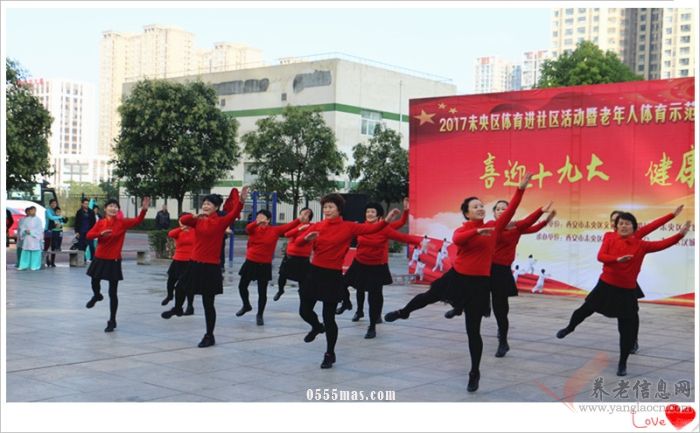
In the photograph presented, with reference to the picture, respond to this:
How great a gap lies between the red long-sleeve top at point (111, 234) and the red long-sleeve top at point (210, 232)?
3.64ft

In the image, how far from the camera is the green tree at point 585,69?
36781 mm

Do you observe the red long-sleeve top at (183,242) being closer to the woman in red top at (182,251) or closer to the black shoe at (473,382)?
the woman in red top at (182,251)

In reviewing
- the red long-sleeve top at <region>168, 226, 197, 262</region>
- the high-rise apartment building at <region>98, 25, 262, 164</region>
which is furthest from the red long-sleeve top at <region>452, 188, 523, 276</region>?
the high-rise apartment building at <region>98, 25, 262, 164</region>

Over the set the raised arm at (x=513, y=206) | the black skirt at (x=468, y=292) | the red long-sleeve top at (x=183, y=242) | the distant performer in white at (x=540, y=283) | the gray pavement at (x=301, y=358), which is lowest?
the gray pavement at (x=301, y=358)

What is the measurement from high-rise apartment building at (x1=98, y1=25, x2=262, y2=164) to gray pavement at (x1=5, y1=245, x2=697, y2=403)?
72.6 metres

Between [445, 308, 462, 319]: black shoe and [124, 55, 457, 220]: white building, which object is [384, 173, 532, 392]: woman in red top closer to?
[445, 308, 462, 319]: black shoe

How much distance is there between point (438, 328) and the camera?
31.8 feet

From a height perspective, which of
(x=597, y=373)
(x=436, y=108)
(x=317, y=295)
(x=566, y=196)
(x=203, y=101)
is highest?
(x=203, y=101)

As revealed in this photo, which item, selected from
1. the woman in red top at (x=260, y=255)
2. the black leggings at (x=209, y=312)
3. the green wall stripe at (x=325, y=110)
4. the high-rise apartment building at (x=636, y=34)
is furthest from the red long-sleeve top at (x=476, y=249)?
the high-rise apartment building at (x=636, y=34)

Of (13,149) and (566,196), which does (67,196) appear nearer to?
(13,149)

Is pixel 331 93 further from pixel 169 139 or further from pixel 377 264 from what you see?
pixel 377 264

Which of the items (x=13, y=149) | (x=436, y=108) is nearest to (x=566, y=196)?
(x=436, y=108)

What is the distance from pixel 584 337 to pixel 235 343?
384 cm

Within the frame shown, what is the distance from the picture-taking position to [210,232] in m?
8.08
